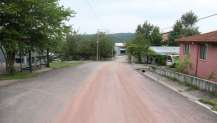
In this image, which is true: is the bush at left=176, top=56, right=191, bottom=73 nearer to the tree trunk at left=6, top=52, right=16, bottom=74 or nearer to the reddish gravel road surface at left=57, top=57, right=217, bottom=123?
the reddish gravel road surface at left=57, top=57, right=217, bottom=123

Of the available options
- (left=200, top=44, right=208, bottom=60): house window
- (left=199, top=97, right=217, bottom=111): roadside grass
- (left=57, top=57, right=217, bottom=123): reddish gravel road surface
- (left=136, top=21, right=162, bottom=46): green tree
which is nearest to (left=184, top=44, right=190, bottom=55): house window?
(left=200, top=44, right=208, bottom=60): house window

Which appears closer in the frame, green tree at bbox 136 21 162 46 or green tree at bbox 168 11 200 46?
green tree at bbox 168 11 200 46

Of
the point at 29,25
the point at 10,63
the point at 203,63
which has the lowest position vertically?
the point at 10,63

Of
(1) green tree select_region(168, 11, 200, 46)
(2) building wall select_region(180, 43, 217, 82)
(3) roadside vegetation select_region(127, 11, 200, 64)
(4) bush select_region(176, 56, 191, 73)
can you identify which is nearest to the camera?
(2) building wall select_region(180, 43, 217, 82)

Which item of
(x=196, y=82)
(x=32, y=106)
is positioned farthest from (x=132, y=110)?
(x=196, y=82)

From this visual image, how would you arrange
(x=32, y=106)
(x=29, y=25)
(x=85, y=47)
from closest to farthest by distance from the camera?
(x=32, y=106), (x=29, y=25), (x=85, y=47)

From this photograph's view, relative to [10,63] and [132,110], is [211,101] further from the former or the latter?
[10,63]

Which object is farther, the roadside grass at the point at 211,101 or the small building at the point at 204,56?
the small building at the point at 204,56

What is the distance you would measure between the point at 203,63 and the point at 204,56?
0.58 m

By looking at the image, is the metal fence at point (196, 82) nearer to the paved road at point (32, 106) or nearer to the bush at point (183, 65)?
the bush at point (183, 65)

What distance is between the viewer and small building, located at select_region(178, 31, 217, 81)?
2689 cm

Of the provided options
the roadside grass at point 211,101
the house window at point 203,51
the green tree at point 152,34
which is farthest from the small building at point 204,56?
the green tree at point 152,34

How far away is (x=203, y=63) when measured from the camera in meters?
29.5

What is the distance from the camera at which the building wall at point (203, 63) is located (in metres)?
27.0
